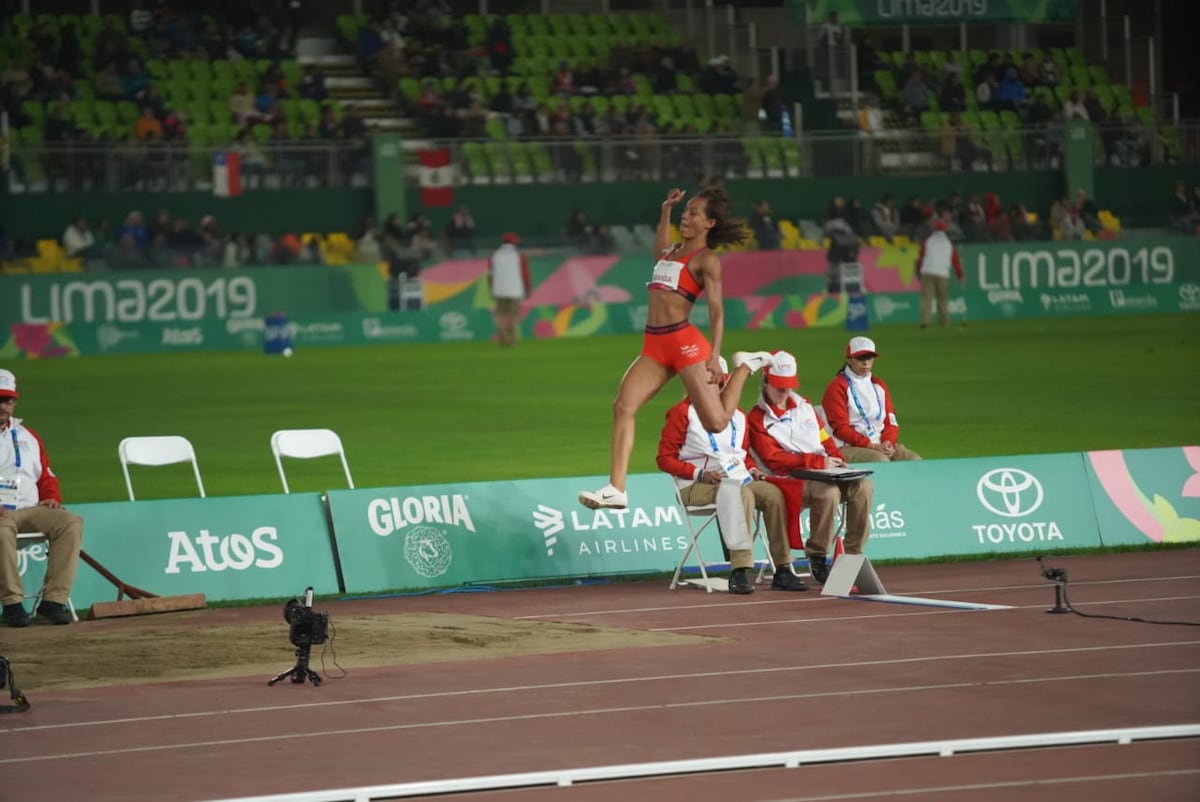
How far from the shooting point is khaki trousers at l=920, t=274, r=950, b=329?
123ft

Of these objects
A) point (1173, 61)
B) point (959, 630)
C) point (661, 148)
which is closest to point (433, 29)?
→ point (661, 148)

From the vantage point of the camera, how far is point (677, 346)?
12.2 meters

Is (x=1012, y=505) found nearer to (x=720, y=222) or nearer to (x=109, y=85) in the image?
(x=720, y=222)

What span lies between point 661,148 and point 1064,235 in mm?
8954

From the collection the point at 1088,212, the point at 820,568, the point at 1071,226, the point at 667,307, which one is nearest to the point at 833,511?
the point at 820,568

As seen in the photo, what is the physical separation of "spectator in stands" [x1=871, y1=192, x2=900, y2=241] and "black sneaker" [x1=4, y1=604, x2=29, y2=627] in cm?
3146

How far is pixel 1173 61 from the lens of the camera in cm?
5056

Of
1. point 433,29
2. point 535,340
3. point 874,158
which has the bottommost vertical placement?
point 535,340

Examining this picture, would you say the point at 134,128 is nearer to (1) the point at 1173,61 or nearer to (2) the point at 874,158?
(2) the point at 874,158

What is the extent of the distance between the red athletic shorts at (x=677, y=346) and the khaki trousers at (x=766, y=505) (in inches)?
58.6

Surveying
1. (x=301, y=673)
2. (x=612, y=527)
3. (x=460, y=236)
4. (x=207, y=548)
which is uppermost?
(x=301, y=673)

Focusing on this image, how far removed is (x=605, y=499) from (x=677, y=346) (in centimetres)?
103

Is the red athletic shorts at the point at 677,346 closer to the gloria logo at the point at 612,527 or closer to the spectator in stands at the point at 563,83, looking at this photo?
the gloria logo at the point at 612,527

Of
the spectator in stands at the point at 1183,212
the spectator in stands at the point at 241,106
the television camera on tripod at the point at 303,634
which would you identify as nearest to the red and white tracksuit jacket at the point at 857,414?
the television camera on tripod at the point at 303,634
